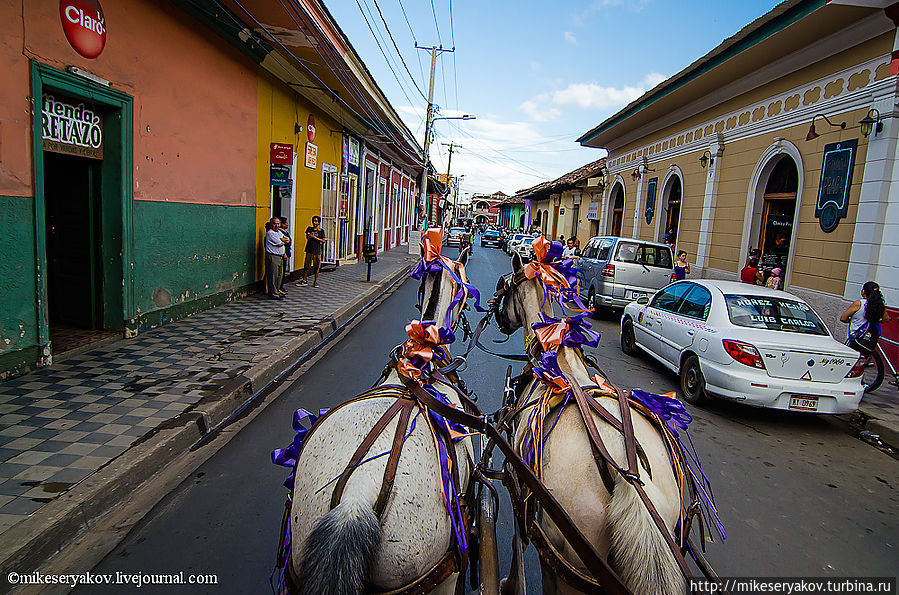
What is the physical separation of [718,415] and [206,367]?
594 centimetres

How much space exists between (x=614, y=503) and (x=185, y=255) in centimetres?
817

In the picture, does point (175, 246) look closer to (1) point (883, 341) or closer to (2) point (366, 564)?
(2) point (366, 564)

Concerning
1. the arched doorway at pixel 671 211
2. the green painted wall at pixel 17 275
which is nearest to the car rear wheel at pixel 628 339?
the green painted wall at pixel 17 275

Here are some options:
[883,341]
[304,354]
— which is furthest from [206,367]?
[883,341]

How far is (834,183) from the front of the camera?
917 cm

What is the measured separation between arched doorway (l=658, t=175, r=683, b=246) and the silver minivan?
199 inches

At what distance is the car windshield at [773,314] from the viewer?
226 inches

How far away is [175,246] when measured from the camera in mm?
7977

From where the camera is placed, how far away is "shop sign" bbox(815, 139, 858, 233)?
29.0 feet

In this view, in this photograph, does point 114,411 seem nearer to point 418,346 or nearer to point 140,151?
point 418,346

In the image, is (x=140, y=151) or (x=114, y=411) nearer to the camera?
(x=114, y=411)

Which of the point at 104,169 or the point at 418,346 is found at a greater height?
the point at 104,169

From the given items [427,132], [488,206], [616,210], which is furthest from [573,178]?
[488,206]

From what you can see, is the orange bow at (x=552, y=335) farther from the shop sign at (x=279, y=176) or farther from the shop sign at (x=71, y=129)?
the shop sign at (x=279, y=176)
